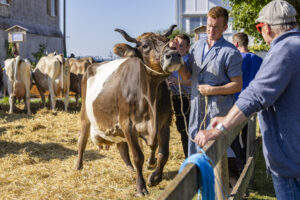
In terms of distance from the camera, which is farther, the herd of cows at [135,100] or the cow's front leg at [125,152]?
the cow's front leg at [125,152]

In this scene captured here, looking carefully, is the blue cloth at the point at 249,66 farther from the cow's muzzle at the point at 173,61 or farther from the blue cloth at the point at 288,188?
the blue cloth at the point at 288,188

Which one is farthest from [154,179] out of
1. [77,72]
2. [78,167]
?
[77,72]

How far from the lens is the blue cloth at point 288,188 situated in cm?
234

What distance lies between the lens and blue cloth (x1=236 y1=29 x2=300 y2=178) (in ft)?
7.11

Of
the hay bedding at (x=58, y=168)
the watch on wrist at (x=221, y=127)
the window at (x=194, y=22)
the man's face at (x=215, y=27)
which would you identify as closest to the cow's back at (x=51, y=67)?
the hay bedding at (x=58, y=168)

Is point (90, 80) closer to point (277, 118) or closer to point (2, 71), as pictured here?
point (277, 118)

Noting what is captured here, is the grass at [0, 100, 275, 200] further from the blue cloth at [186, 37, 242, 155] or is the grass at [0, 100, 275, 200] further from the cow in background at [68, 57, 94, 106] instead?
the cow in background at [68, 57, 94, 106]

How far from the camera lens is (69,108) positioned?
1388 centimetres

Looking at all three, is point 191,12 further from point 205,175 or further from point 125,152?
point 205,175

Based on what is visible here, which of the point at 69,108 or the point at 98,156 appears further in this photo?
the point at 69,108

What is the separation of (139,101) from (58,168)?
7.56ft

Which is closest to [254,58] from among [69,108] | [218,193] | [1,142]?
[218,193]

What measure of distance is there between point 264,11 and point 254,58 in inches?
131

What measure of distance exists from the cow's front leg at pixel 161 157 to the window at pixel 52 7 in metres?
22.9
